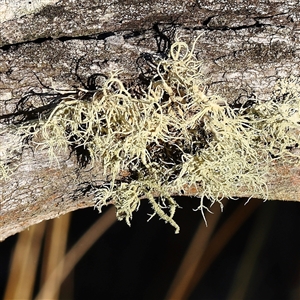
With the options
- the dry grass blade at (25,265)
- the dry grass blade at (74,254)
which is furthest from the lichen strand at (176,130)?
the dry grass blade at (25,265)

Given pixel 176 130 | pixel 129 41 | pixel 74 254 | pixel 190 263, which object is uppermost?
pixel 129 41

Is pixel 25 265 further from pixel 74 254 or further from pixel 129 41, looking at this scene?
pixel 129 41

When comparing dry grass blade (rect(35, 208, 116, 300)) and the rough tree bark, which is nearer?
the rough tree bark

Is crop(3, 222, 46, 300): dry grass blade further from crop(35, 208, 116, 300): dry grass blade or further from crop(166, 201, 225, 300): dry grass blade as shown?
crop(166, 201, 225, 300): dry grass blade

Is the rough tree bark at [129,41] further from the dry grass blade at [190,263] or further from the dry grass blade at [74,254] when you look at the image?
the dry grass blade at [190,263]

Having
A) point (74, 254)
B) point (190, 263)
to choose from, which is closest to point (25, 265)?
point (74, 254)

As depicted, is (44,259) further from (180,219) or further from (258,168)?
(258,168)

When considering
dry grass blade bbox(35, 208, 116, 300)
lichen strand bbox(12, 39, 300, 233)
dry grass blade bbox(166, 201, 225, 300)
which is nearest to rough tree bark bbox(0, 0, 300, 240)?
lichen strand bbox(12, 39, 300, 233)
